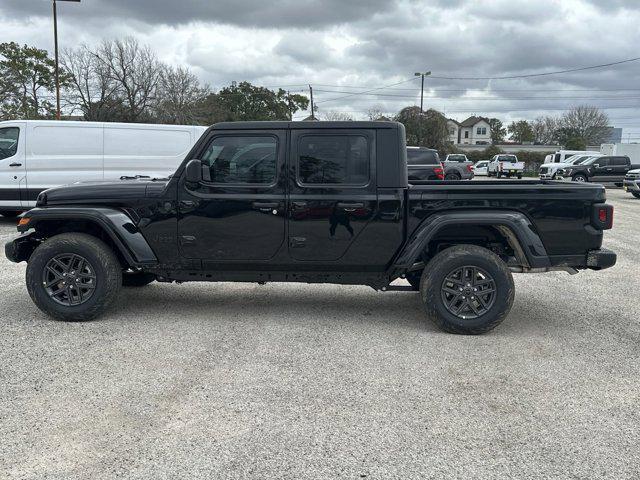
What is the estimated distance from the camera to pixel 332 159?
4727 mm

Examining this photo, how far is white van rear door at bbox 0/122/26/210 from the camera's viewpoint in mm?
10492

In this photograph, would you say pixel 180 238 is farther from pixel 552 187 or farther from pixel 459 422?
pixel 552 187

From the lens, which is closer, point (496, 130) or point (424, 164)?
point (424, 164)

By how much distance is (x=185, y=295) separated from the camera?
5988 millimetres

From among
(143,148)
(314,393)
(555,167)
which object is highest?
(555,167)

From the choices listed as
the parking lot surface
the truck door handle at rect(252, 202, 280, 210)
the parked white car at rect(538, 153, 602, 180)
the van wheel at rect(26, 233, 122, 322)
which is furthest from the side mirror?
the parked white car at rect(538, 153, 602, 180)

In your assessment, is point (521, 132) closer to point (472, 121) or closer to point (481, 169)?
point (472, 121)

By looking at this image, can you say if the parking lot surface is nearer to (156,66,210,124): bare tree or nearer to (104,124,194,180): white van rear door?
(104,124,194,180): white van rear door

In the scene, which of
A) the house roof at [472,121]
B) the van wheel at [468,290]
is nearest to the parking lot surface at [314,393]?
the van wheel at [468,290]

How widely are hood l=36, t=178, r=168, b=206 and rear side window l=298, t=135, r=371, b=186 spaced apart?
4.50 ft

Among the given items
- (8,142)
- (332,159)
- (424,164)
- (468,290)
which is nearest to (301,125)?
(332,159)

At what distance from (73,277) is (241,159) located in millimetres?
1946

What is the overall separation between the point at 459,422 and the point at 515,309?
2785 mm

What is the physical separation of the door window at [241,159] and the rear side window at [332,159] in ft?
0.95
